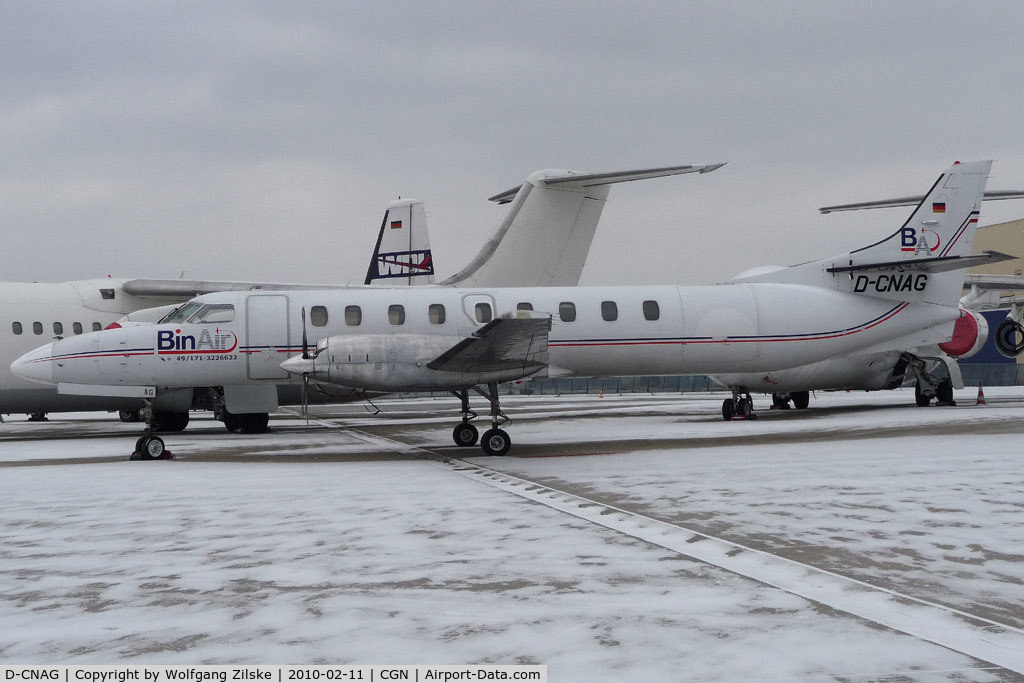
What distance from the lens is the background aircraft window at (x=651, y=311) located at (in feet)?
61.5

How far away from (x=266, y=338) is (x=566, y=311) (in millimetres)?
5930

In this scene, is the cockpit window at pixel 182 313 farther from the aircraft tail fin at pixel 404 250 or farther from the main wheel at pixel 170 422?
the aircraft tail fin at pixel 404 250

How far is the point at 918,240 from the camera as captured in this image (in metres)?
21.9

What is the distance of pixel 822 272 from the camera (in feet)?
67.4

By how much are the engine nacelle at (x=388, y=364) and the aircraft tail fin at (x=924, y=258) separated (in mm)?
8551

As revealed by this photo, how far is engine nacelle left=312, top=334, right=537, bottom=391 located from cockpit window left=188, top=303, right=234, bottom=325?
3.48 metres

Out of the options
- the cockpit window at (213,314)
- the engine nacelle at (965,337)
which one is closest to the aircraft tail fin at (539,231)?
the cockpit window at (213,314)

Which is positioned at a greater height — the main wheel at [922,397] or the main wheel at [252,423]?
the main wheel at [252,423]

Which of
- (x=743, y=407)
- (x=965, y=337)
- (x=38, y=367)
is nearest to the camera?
(x=38, y=367)

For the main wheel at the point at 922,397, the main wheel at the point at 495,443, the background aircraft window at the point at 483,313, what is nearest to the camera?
the main wheel at the point at 495,443

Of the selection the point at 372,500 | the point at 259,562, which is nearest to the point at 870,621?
the point at 259,562

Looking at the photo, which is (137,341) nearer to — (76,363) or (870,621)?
(76,363)

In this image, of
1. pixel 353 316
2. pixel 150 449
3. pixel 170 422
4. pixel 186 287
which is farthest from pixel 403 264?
pixel 150 449
